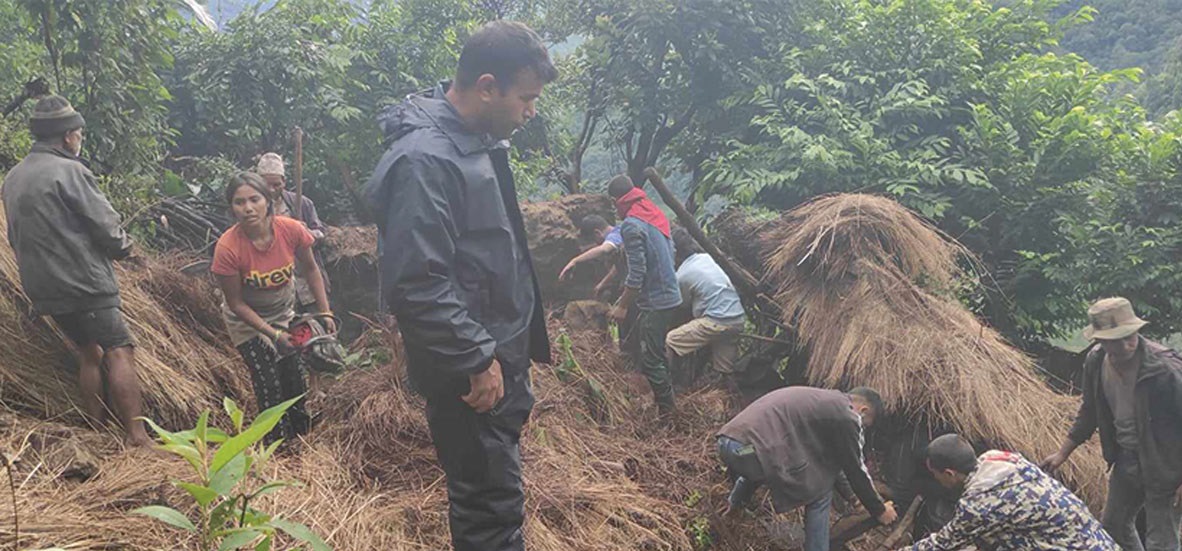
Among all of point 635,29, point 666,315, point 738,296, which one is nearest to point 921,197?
point 738,296

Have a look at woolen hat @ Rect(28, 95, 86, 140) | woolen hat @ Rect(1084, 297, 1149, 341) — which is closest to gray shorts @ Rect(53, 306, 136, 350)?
woolen hat @ Rect(28, 95, 86, 140)

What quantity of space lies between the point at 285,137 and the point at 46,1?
8.25 ft

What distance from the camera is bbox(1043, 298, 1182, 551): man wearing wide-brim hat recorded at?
4371 millimetres

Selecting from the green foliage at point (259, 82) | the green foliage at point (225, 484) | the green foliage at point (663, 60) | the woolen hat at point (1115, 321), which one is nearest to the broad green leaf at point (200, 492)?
the green foliage at point (225, 484)

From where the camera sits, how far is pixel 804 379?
578 centimetres

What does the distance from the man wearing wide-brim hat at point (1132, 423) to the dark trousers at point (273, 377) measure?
4503mm

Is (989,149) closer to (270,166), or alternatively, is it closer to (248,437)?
(270,166)

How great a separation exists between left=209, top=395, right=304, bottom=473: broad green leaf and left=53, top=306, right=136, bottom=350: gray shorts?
2.29 m

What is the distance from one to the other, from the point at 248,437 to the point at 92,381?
2.59 meters

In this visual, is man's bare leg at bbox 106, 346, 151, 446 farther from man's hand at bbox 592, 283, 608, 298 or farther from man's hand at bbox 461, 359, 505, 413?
man's hand at bbox 592, 283, 608, 298

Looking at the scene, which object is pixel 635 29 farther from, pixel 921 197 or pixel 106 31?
pixel 106 31

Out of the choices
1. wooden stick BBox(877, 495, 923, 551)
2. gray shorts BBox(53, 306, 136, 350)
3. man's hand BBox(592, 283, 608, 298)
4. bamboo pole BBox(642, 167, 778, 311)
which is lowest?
wooden stick BBox(877, 495, 923, 551)

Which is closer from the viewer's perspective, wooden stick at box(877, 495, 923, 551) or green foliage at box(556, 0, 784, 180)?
wooden stick at box(877, 495, 923, 551)

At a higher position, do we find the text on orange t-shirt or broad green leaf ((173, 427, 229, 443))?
broad green leaf ((173, 427, 229, 443))
